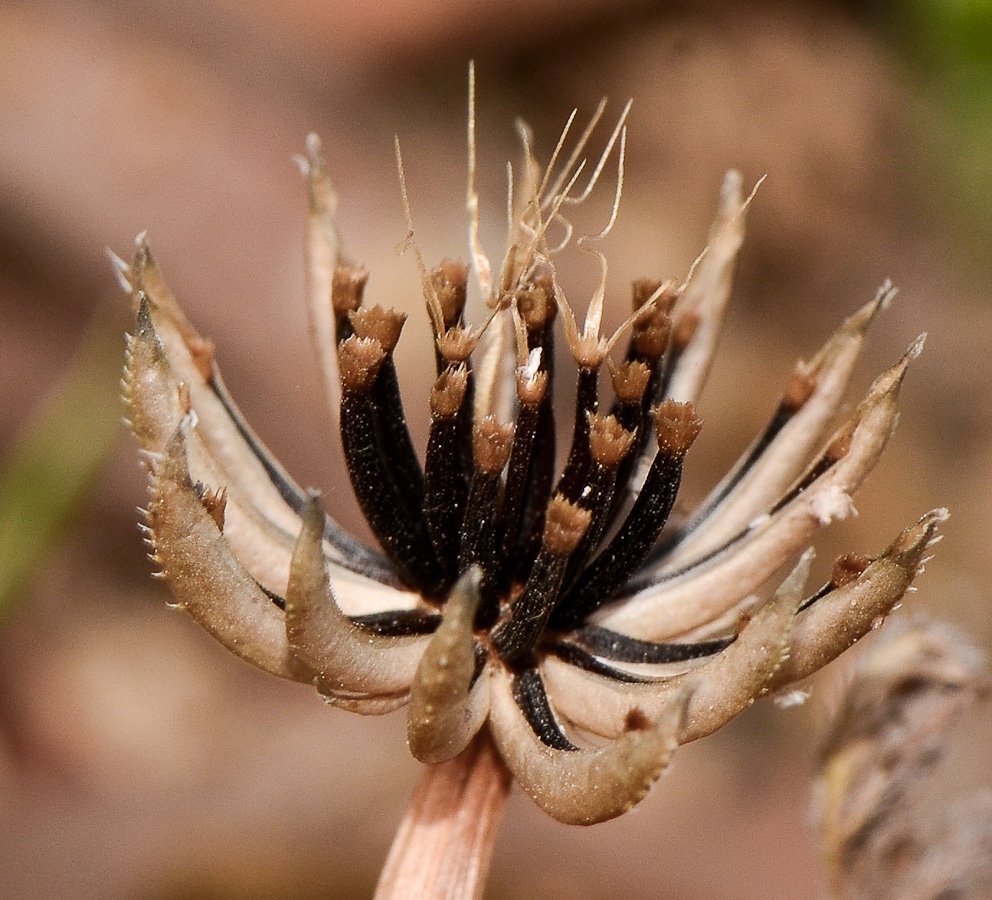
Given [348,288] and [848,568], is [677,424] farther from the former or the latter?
[348,288]

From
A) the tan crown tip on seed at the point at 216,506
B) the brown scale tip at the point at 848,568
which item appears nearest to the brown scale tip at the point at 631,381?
the brown scale tip at the point at 848,568

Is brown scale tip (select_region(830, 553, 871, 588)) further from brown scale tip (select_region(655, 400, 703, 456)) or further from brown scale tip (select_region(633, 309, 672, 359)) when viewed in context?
brown scale tip (select_region(633, 309, 672, 359))

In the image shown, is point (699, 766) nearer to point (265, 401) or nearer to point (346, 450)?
point (265, 401)

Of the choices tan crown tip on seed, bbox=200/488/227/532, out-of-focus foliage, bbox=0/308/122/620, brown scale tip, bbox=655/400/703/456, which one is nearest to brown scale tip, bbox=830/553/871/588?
brown scale tip, bbox=655/400/703/456

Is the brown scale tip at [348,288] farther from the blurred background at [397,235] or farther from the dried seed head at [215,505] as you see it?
the blurred background at [397,235]

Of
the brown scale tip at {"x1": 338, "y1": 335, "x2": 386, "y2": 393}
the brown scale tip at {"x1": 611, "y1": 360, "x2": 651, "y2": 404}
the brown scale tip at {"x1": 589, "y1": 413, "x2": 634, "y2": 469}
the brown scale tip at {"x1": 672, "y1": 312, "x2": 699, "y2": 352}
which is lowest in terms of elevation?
the brown scale tip at {"x1": 589, "y1": 413, "x2": 634, "y2": 469}

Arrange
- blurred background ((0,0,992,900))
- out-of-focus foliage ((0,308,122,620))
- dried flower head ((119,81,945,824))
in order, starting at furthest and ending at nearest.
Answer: blurred background ((0,0,992,900))
out-of-focus foliage ((0,308,122,620))
dried flower head ((119,81,945,824))
